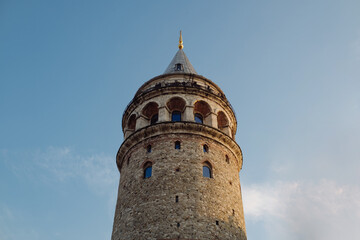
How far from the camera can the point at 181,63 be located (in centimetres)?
3341

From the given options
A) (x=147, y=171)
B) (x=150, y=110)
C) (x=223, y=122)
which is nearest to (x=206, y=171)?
(x=147, y=171)

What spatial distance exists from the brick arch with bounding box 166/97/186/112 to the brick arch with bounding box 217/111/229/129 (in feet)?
9.83

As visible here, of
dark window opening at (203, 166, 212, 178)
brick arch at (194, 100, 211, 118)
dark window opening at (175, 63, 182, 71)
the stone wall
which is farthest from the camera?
dark window opening at (175, 63, 182, 71)

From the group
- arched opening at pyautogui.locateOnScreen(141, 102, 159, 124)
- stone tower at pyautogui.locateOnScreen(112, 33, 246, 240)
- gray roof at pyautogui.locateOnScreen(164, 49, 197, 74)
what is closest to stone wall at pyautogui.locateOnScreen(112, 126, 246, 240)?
stone tower at pyautogui.locateOnScreen(112, 33, 246, 240)

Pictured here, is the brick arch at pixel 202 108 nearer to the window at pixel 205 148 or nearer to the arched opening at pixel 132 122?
the window at pixel 205 148

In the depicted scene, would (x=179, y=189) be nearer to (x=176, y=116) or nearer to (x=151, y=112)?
(x=176, y=116)

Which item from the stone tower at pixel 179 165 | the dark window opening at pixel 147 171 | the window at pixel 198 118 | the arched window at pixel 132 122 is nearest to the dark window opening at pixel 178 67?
the stone tower at pixel 179 165

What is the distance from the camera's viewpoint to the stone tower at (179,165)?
68.2 feet

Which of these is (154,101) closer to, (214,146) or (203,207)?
(214,146)

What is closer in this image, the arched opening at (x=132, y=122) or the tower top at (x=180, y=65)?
the arched opening at (x=132, y=122)

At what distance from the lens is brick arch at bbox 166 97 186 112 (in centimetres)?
2745

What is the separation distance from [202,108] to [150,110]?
13.0ft

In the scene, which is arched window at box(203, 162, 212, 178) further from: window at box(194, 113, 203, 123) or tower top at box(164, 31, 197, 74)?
tower top at box(164, 31, 197, 74)

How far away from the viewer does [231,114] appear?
29594 mm
